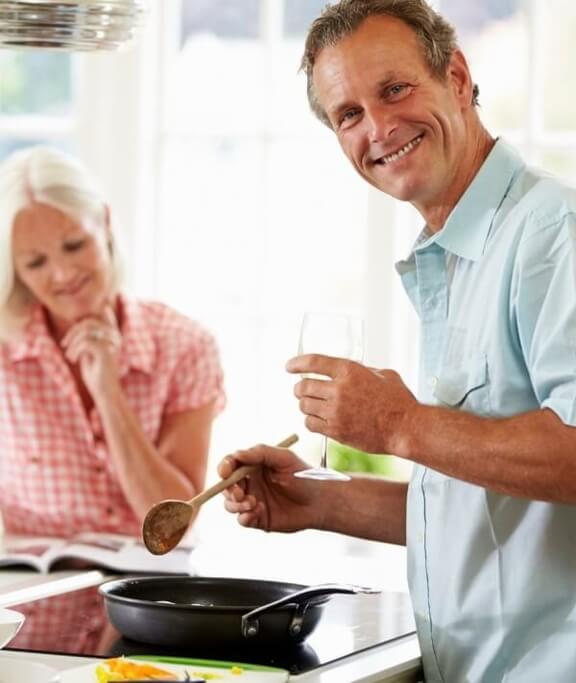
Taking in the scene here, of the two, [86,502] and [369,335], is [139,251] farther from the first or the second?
[86,502]

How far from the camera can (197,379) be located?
328cm

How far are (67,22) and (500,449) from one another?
0.87 metres

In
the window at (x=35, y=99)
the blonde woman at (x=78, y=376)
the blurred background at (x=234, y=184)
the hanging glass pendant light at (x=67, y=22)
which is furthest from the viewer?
the window at (x=35, y=99)

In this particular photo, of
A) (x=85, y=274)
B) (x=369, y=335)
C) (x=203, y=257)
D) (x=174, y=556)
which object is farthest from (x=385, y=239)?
(x=174, y=556)

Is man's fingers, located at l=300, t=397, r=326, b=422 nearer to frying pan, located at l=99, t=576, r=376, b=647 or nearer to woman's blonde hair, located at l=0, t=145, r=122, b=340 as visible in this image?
frying pan, located at l=99, t=576, r=376, b=647

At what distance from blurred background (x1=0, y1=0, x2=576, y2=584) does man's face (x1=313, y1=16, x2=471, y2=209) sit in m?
2.28

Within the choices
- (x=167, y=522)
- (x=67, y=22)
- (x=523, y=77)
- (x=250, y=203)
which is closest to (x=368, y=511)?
(x=167, y=522)

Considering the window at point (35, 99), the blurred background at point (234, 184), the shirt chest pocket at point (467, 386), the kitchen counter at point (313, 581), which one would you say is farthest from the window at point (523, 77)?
the shirt chest pocket at point (467, 386)

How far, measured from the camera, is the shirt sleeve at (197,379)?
3.26 m

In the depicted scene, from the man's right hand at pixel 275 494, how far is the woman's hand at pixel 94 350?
1.03m

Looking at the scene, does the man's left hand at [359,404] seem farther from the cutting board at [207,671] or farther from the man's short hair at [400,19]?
the man's short hair at [400,19]

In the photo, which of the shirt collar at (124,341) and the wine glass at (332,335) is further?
the shirt collar at (124,341)

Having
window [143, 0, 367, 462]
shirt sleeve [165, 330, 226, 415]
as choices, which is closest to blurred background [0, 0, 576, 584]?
window [143, 0, 367, 462]

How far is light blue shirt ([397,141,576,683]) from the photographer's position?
5.85ft
